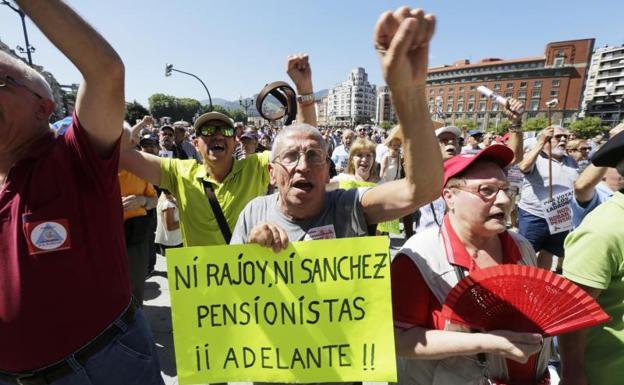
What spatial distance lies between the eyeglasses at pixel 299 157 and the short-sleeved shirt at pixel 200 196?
1.19 m

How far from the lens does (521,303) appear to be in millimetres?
1171

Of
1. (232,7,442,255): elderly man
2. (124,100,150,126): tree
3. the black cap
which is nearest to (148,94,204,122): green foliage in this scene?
(124,100,150,126): tree

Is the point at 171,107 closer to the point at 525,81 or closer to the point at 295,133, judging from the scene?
the point at 525,81

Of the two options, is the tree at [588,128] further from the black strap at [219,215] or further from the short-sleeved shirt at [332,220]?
the short-sleeved shirt at [332,220]

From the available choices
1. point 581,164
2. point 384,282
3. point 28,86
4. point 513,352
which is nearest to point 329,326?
point 384,282

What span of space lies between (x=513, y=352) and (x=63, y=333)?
177 centimetres

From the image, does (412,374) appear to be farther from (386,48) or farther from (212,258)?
(386,48)

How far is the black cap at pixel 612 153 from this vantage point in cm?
141

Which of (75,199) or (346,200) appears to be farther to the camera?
(346,200)

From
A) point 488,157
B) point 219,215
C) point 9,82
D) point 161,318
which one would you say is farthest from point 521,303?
point 161,318

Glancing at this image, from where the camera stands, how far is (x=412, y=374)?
1527 millimetres

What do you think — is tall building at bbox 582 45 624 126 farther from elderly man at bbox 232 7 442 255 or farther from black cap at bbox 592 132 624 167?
elderly man at bbox 232 7 442 255

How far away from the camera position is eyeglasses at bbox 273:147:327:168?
146 centimetres

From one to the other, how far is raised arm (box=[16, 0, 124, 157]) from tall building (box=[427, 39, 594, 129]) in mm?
84263
